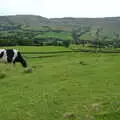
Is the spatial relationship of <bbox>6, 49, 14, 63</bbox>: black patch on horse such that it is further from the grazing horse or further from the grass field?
the grass field

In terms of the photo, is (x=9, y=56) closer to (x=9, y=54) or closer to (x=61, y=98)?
(x=9, y=54)

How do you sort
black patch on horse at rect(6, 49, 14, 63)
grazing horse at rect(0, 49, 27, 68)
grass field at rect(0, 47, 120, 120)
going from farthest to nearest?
1. black patch on horse at rect(6, 49, 14, 63)
2. grazing horse at rect(0, 49, 27, 68)
3. grass field at rect(0, 47, 120, 120)

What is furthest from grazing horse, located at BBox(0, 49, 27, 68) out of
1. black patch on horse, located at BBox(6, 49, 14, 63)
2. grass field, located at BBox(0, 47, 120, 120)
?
grass field, located at BBox(0, 47, 120, 120)

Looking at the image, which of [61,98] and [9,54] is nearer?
[61,98]

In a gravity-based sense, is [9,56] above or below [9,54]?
below

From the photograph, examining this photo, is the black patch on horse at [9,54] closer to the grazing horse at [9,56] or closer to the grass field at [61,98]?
the grazing horse at [9,56]

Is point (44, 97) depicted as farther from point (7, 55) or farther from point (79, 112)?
point (7, 55)

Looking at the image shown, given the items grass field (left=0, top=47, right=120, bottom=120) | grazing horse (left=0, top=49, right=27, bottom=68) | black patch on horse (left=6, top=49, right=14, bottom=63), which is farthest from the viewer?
black patch on horse (left=6, top=49, right=14, bottom=63)

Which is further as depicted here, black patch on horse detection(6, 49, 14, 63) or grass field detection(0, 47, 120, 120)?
black patch on horse detection(6, 49, 14, 63)

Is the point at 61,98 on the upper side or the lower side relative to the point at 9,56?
upper

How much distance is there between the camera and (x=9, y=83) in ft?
72.8

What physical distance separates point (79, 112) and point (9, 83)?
9.74 m

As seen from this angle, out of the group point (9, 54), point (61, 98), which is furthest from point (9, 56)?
point (61, 98)

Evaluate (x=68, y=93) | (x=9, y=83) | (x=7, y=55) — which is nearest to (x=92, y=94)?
(x=68, y=93)
